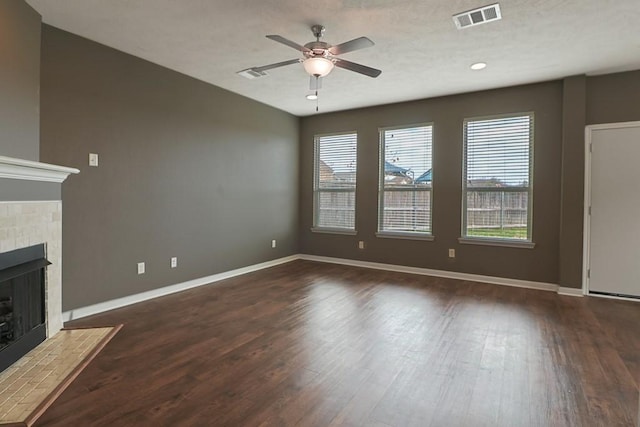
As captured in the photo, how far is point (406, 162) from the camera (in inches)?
223

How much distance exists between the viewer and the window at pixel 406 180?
5.48m

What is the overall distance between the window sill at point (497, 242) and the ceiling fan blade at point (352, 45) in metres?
3.53

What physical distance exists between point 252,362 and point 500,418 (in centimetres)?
162

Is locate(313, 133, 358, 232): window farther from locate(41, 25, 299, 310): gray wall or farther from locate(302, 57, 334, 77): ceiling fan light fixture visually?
locate(302, 57, 334, 77): ceiling fan light fixture

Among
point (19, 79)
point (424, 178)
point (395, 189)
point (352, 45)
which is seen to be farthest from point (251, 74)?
point (424, 178)

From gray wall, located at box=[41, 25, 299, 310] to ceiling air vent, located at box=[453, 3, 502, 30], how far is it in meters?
3.26

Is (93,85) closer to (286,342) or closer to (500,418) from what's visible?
(286,342)

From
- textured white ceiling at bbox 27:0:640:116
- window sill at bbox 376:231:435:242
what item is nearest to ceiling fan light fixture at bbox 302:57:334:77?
textured white ceiling at bbox 27:0:640:116

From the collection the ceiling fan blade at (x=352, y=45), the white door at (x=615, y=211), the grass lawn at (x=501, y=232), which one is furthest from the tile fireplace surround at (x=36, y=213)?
the white door at (x=615, y=211)

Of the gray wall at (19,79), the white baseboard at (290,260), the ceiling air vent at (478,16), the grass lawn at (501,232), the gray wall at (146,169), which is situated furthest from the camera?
the grass lawn at (501,232)

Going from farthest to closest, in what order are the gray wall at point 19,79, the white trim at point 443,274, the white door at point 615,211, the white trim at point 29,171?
the white trim at point 443,274 < the white door at point 615,211 < the gray wall at point 19,79 < the white trim at point 29,171

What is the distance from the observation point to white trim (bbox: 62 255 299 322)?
3.38m

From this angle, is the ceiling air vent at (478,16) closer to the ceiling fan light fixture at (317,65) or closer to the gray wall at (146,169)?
the ceiling fan light fixture at (317,65)

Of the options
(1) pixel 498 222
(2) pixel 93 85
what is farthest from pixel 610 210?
(2) pixel 93 85
